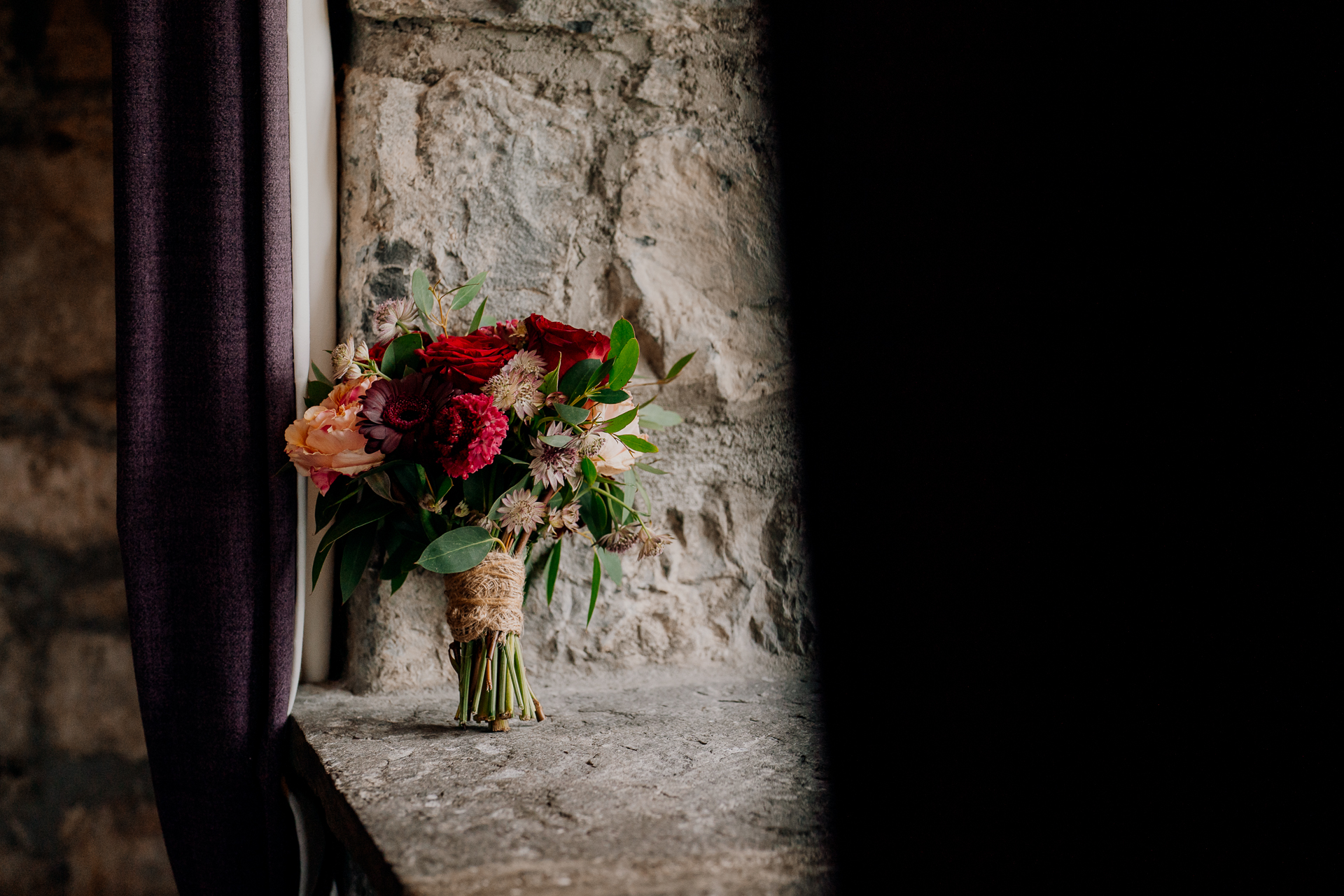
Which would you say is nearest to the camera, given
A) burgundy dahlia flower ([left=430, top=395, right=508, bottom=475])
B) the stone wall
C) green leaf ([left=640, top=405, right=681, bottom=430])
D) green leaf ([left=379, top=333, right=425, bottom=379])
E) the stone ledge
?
the stone ledge

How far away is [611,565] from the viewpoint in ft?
3.48

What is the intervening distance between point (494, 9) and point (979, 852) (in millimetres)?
1170

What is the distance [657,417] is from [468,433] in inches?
11.4

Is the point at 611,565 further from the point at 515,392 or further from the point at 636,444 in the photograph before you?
the point at 515,392

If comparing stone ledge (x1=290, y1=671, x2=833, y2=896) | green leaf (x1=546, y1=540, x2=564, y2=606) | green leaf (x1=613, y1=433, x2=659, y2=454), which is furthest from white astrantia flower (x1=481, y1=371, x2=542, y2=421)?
stone ledge (x1=290, y1=671, x2=833, y2=896)

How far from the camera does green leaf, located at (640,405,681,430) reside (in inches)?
38.8

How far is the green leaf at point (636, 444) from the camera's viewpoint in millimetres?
908

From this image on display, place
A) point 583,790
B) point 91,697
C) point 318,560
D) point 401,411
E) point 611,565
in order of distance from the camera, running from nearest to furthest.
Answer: point 583,790 → point 401,411 → point 318,560 → point 611,565 → point 91,697

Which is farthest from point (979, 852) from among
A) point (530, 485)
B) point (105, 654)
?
point (105, 654)

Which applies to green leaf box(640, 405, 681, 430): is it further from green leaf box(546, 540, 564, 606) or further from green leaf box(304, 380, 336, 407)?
green leaf box(304, 380, 336, 407)

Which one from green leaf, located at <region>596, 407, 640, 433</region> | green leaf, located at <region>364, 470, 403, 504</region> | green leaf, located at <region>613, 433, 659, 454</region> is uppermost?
green leaf, located at <region>596, 407, 640, 433</region>

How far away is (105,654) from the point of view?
5.11 feet

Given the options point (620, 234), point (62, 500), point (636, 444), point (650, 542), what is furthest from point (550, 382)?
point (62, 500)

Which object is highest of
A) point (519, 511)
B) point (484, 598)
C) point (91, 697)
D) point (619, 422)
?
point (619, 422)
